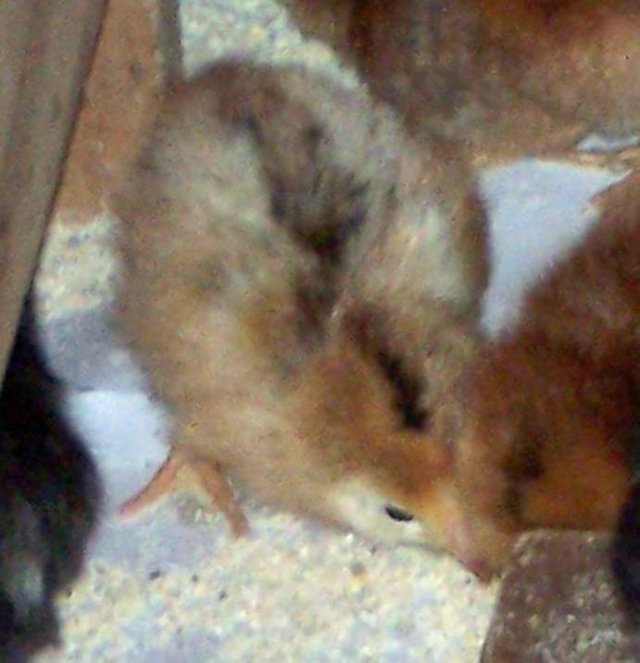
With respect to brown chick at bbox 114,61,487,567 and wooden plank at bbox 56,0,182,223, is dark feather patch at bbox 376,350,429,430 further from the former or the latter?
wooden plank at bbox 56,0,182,223

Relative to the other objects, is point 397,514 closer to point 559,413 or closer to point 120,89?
point 559,413

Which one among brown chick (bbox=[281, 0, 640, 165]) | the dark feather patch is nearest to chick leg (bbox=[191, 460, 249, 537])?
the dark feather patch

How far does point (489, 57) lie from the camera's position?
68.9 inches

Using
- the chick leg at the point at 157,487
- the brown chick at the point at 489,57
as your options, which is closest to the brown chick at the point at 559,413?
the brown chick at the point at 489,57

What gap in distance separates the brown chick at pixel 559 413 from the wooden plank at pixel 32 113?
0.58 meters

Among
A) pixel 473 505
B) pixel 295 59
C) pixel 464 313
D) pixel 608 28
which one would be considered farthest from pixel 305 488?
pixel 608 28

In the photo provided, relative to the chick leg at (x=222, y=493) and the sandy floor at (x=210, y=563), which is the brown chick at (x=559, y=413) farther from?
the chick leg at (x=222, y=493)

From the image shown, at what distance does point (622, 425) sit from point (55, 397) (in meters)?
0.77

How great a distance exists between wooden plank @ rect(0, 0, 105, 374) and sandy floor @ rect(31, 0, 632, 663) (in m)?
0.19

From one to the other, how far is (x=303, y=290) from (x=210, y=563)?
0.46 m

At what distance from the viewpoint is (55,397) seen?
1.70m

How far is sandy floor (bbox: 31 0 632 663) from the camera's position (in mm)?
1614

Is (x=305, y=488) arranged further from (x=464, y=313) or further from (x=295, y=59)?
(x=295, y=59)

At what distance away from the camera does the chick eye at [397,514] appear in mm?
1475
